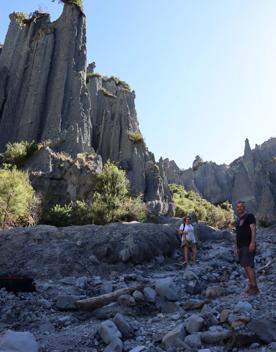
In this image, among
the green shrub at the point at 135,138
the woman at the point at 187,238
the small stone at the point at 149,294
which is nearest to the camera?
the small stone at the point at 149,294

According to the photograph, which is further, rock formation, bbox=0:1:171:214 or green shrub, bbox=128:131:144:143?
green shrub, bbox=128:131:144:143

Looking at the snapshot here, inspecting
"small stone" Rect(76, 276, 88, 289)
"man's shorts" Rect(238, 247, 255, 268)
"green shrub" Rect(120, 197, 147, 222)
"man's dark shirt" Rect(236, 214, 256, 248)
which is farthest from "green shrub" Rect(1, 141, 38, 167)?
"man's shorts" Rect(238, 247, 255, 268)

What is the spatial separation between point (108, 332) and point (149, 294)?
10.1 ft

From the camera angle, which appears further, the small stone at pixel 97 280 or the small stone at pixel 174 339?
the small stone at pixel 97 280

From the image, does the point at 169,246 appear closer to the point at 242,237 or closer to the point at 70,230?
the point at 70,230

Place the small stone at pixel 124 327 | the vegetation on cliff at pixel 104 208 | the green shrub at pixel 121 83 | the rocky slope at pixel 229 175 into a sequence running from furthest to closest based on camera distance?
the rocky slope at pixel 229 175, the green shrub at pixel 121 83, the vegetation on cliff at pixel 104 208, the small stone at pixel 124 327

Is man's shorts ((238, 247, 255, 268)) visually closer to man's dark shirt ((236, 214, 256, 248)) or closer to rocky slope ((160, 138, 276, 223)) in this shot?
man's dark shirt ((236, 214, 256, 248))

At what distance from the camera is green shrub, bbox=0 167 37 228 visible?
1217 inches

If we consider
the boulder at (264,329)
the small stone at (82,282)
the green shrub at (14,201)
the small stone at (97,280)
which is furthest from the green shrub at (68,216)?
the boulder at (264,329)

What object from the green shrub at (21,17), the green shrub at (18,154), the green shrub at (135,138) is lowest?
the green shrub at (18,154)

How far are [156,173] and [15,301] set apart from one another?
45.8 meters

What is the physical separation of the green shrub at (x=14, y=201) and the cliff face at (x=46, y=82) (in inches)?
586

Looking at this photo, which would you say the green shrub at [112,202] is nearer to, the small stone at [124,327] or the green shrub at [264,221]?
the green shrub at [264,221]

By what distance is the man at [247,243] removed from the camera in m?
10.4
